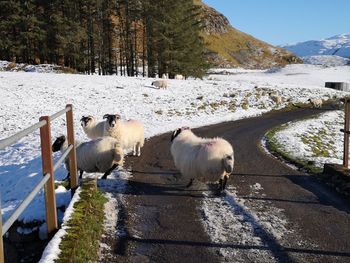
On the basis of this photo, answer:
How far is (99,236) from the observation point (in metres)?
6.26

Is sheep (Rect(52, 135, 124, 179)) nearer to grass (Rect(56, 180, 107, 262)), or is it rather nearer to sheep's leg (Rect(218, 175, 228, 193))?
grass (Rect(56, 180, 107, 262))

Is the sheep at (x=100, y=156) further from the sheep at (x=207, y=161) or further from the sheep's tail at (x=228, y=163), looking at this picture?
the sheep's tail at (x=228, y=163)

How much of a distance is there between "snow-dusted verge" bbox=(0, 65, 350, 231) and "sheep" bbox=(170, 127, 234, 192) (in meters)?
3.17

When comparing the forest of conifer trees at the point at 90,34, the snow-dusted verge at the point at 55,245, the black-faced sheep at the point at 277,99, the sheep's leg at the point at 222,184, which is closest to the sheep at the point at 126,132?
the sheep's leg at the point at 222,184

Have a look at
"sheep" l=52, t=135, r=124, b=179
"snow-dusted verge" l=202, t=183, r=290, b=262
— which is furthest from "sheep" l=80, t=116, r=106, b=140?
"snow-dusted verge" l=202, t=183, r=290, b=262

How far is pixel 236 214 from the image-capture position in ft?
24.3

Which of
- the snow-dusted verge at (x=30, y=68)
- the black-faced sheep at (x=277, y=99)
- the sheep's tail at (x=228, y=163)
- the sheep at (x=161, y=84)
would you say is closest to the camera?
the sheep's tail at (x=228, y=163)

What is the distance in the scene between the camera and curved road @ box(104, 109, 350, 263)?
19.2 feet

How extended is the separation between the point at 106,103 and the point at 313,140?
42.1 ft

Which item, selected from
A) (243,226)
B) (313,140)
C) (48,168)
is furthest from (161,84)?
(48,168)

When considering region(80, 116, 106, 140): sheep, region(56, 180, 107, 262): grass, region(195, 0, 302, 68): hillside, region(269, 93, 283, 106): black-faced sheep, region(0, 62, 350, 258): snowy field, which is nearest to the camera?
region(56, 180, 107, 262): grass

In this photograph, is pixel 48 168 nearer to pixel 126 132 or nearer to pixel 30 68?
pixel 126 132

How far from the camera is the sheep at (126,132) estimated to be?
12648 mm

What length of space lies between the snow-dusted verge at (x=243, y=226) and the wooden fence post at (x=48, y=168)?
240 centimetres
